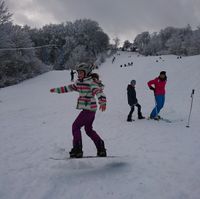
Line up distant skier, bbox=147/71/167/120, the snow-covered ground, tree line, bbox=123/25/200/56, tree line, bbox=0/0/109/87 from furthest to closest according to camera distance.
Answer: tree line, bbox=0/0/109/87 → tree line, bbox=123/25/200/56 → distant skier, bbox=147/71/167/120 → the snow-covered ground

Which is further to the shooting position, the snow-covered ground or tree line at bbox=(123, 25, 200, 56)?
tree line at bbox=(123, 25, 200, 56)

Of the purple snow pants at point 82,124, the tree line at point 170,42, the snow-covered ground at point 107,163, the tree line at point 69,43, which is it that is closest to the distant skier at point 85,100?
the purple snow pants at point 82,124

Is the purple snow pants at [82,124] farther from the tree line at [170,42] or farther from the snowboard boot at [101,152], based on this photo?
the tree line at [170,42]

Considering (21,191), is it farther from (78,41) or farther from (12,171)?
(78,41)

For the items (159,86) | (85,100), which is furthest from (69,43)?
(85,100)

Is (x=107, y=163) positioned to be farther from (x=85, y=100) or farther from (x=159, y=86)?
(x=159, y=86)

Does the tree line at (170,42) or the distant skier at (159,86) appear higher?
the tree line at (170,42)

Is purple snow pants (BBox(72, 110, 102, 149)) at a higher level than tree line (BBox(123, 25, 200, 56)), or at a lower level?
lower

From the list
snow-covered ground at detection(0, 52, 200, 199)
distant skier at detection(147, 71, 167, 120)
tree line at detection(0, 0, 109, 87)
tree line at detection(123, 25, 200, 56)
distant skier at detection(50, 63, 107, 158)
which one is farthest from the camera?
tree line at detection(0, 0, 109, 87)

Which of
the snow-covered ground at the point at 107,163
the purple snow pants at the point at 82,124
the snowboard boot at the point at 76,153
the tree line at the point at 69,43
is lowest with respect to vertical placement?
the snow-covered ground at the point at 107,163

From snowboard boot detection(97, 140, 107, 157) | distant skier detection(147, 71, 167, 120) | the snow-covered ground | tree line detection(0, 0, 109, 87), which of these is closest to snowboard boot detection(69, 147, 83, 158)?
the snow-covered ground

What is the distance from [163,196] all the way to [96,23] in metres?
103

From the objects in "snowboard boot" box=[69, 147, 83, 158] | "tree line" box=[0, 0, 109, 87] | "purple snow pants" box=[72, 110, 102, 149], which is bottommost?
"snowboard boot" box=[69, 147, 83, 158]

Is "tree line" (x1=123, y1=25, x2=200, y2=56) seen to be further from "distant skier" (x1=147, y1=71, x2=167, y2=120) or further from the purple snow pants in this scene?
the purple snow pants
